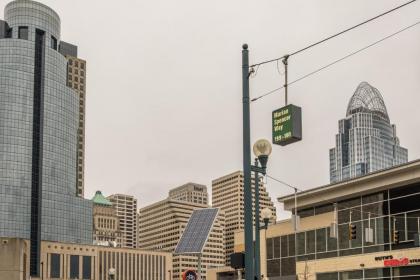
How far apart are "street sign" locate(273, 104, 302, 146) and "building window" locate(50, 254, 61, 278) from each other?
185855 mm

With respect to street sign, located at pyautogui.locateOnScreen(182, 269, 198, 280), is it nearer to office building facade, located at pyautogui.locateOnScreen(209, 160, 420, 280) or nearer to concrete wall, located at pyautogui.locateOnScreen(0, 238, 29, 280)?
office building facade, located at pyautogui.locateOnScreen(209, 160, 420, 280)

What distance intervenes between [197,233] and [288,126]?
17.8m

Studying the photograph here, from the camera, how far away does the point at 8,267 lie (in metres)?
53.5

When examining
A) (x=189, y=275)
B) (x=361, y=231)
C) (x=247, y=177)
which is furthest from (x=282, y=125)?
(x=361, y=231)

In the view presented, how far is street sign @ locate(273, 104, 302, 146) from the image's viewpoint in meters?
17.2

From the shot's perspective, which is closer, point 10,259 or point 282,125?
point 282,125

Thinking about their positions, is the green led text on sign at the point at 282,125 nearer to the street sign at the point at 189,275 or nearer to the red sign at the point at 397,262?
the street sign at the point at 189,275

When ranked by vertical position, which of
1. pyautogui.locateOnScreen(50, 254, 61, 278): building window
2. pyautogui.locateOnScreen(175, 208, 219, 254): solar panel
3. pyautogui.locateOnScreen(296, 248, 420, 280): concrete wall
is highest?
pyautogui.locateOnScreen(175, 208, 219, 254): solar panel

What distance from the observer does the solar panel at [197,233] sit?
3262cm

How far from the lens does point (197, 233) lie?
34.4m

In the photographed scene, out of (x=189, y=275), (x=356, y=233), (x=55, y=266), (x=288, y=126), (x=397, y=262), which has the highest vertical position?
(x=288, y=126)

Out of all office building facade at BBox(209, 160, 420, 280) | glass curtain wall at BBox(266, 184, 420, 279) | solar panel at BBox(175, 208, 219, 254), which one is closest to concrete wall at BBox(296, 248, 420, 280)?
office building facade at BBox(209, 160, 420, 280)

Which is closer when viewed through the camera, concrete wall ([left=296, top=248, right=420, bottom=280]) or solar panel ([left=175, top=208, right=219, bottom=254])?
solar panel ([left=175, top=208, right=219, bottom=254])

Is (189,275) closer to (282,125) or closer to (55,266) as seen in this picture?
(282,125)
